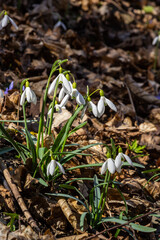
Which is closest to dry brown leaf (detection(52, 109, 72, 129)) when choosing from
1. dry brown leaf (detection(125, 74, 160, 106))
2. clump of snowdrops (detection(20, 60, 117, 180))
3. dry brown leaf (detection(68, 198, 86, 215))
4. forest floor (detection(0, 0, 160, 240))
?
forest floor (detection(0, 0, 160, 240))

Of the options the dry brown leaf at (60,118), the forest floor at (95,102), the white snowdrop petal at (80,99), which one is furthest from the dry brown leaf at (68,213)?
the dry brown leaf at (60,118)

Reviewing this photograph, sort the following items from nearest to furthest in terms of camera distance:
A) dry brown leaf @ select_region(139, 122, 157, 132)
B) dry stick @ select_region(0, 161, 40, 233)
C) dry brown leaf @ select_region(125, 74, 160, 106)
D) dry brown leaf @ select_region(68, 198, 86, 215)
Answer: dry stick @ select_region(0, 161, 40, 233) → dry brown leaf @ select_region(68, 198, 86, 215) → dry brown leaf @ select_region(139, 122, 157, 132) → dry brown leaf @ select_region(125, 74, 160, 106)

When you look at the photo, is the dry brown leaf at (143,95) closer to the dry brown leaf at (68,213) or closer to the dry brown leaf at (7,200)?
the dry brown leaf at (68,213)

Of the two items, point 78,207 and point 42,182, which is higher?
point 42,182

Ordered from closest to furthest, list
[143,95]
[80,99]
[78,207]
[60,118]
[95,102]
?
[80,99] → [78,207] → [60,118] → [95,102] → [143,95]

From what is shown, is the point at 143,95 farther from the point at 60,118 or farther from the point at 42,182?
the point at 42,182

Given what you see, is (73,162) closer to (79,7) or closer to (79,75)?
(79,75)

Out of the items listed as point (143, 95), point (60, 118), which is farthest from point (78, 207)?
point (143, 95)

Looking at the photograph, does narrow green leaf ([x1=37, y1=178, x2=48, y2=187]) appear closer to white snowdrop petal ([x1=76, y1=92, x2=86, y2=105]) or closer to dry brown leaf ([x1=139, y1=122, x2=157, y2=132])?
white snowdrop petal ([x1=76, y1=92, x2=86, y2=105])

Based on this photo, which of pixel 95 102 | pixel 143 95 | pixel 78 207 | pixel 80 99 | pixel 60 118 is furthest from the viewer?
pixel 143 95

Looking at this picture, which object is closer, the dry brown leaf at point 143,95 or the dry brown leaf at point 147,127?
the dry brown leaf at point 147,127

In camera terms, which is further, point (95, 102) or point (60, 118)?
point (95, 102)
